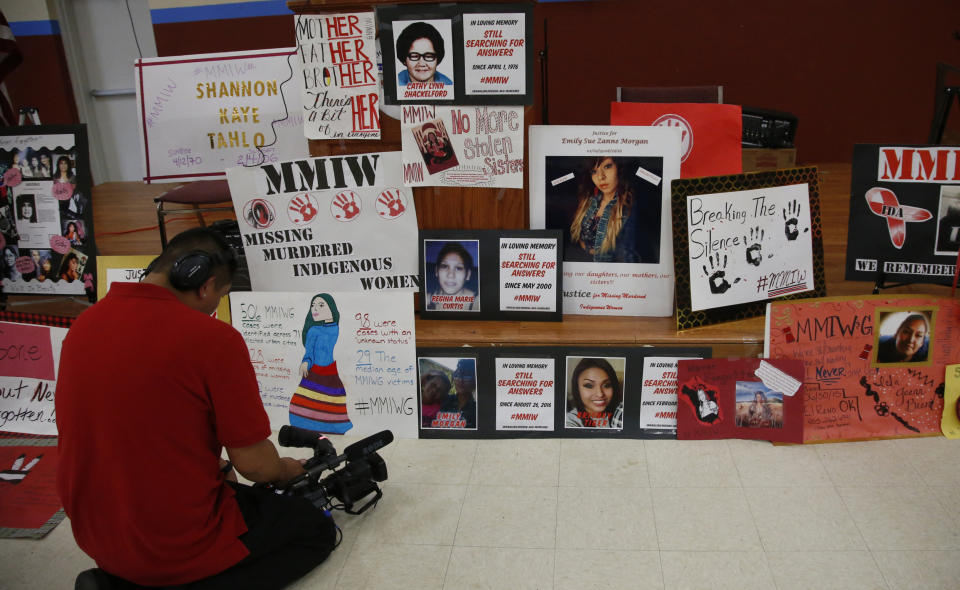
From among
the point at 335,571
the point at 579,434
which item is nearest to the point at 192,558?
the point at 335,571

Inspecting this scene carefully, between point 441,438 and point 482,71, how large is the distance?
135 centimetres

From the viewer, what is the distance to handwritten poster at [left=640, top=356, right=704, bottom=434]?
2.55 metres

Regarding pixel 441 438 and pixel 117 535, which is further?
pixel 441 438

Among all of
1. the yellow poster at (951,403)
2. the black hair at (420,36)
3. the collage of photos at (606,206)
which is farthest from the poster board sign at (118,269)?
the yellow poster at (951,403)

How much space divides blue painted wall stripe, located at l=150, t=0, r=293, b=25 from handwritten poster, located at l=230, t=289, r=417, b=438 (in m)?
4.30

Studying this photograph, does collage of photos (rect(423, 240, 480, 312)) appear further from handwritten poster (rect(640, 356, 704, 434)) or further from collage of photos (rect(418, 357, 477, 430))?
handwritten poster (rect(640, 356, 704, 434))

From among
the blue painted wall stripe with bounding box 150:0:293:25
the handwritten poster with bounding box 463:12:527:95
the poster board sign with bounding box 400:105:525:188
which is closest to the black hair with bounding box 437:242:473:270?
the poster board sign with bounding box 400:105:525:188

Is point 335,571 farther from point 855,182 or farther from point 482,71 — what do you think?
point 855,182

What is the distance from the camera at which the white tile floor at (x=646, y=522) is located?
1966 millimetres

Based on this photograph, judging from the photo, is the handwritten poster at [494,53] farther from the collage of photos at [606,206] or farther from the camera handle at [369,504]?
the camera handle at [369,504]

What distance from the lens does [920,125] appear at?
18.7ft

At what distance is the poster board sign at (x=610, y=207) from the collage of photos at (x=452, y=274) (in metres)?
0.28

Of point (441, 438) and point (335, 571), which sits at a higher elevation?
point (441, 438)

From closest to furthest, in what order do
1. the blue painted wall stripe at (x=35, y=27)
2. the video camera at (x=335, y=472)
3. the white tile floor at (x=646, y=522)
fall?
the white tile floor at (x=646, y=522)
the video camera at (x=335, y=472)
the blue painted wall stripe at (x=35, y=27)
